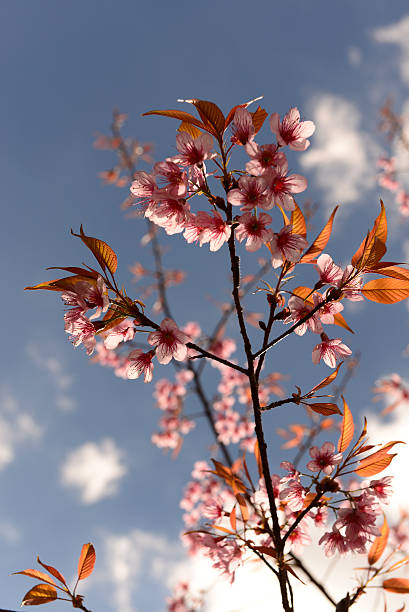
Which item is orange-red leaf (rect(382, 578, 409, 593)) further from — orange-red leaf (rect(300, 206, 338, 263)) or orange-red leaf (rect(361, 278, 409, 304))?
orange-red leaf (rect(300, 206, 338, 263))

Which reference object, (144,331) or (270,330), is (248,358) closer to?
(270,330)

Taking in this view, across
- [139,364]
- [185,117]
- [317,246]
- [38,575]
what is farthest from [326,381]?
[38,575]

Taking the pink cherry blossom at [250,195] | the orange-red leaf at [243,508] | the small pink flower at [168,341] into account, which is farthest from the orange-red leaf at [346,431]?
the pink cherry blossom at [250,195]

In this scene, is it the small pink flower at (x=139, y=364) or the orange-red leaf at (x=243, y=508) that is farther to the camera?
the orange-red leaf at (x=243, y=508)

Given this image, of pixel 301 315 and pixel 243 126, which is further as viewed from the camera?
pixel 301 315

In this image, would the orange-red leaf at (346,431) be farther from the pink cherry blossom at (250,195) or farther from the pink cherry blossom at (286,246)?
the pink cherry blossom at (250,195)

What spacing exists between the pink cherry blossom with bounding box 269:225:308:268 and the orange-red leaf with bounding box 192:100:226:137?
254 mm

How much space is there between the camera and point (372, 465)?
1.00m

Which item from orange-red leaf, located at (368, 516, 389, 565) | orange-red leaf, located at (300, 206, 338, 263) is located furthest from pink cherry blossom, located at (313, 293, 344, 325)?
orange-red leaf, located at (368, 516, 389, 565)

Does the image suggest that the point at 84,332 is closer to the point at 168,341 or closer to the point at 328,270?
the point at 168,341

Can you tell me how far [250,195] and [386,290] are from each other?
0.37 m

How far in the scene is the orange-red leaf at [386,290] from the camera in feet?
3.02

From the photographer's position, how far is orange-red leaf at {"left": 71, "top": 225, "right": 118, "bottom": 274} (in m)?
0.85

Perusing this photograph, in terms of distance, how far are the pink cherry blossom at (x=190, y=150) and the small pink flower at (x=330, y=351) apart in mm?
535
